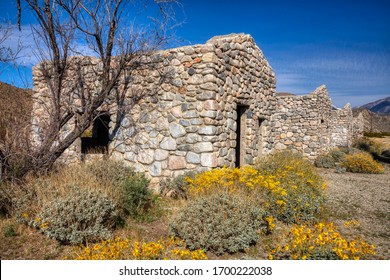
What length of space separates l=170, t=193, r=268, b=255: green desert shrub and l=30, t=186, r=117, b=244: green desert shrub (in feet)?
3.57

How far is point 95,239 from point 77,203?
0.62 m

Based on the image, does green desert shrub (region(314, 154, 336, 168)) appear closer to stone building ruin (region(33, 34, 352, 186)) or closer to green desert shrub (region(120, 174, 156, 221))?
stone building ruin (region(33, 34, 352, 186))

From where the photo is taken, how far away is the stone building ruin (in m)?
6.64

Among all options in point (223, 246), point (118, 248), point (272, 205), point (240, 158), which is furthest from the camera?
point (240, 158)

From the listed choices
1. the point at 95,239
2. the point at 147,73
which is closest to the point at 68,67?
the point at 147,73

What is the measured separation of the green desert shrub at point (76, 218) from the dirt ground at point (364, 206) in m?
3.93

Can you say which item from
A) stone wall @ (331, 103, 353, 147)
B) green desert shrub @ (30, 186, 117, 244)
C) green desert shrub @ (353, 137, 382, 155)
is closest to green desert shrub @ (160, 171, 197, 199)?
green desert shrub @ (30, 186, 117, 244)

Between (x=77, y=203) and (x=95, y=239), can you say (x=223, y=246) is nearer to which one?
(x=95, y=239)

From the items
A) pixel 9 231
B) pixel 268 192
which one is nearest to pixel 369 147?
pixel 268 192

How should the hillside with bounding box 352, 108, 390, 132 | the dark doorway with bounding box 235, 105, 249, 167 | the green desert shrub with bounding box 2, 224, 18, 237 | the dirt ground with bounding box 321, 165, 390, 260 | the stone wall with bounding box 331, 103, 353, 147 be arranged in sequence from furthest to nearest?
the hillside with bounding box 352, 108, 390, 132 < the stone wall with bounding box 331, 103, 353, 147 < the dark doorway with bounding box 235, 105, 249, 167 < the dirt ground with bounding box 321, 165, 390, 260 < the green desert shrub with bounding box 2, 224, 18, 237

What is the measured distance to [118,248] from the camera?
3.41 m

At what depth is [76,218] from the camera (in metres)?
4.36

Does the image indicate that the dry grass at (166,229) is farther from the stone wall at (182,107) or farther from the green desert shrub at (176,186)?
the stone wall at (182,107)

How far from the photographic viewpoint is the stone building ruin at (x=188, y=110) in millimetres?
6637
